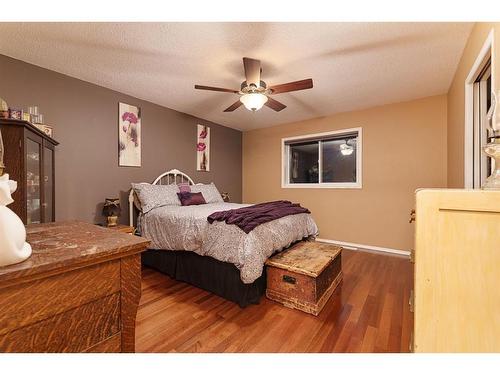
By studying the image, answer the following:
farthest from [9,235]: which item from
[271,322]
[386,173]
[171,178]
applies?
[386,173]

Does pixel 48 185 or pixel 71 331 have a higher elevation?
pixel 48 185

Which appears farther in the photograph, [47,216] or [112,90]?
Answer: [112,90]

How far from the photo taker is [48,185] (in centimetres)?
219

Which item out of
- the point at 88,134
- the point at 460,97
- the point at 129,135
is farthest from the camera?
the point at 129,135

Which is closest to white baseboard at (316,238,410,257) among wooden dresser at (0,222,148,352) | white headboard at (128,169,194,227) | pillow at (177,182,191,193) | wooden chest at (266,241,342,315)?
wooden chest at (266,241,342,315)

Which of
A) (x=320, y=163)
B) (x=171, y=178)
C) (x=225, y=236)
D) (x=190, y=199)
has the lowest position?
(x=225, y=236)

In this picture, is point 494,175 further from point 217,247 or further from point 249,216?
point 217,247

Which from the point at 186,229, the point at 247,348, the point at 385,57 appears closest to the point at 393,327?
the point at 247,348

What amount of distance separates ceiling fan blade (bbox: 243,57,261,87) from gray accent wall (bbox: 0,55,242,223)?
2.00 meters

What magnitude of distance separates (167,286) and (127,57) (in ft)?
7.60

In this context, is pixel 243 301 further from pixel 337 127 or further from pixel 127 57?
pixel 337 127

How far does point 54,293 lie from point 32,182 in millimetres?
1871

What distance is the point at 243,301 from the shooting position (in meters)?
1.89

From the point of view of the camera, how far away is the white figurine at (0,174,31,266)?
52 cm
